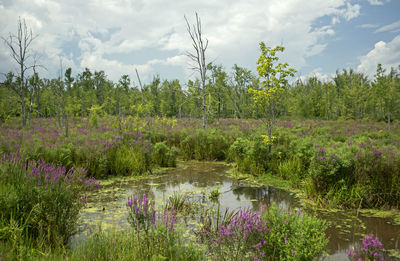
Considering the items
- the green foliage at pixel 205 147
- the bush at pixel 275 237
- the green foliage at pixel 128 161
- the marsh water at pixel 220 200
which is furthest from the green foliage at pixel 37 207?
the green foliage at pixel 205 147

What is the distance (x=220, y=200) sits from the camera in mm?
5996

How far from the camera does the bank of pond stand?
9.74ft

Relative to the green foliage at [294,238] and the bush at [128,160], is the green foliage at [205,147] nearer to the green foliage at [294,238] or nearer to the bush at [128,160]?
the bush at [128,160]

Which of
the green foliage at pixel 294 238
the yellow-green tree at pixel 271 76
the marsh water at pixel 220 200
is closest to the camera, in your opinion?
the green foliage at pixel 294 238

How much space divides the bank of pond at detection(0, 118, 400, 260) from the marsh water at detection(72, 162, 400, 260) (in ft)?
0.09

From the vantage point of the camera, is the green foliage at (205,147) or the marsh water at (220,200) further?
the green foliage at (205,147)

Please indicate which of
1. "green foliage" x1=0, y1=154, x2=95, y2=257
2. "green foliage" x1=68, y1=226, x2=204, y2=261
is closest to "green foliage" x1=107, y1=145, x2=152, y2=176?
"green foliage" x1=0, y1=154, x2=95, y2=257

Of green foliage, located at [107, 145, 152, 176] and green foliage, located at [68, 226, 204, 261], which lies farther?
green foliage, located at [107, 145, 152, 176]

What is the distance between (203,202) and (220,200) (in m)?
0.46

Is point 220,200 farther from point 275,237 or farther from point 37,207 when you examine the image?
point 37,207

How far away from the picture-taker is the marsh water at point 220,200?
13.4 ft

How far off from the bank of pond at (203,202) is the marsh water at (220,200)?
27 mm

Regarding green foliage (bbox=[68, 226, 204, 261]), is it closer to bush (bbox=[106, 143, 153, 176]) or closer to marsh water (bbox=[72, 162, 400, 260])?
marsh water (bbox=[72, 162, 400, 260])

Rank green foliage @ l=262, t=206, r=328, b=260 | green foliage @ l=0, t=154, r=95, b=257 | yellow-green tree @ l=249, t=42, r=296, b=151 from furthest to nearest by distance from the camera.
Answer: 1. yellow-green tree @ l=249, t=42, r=296, b=151
2. green foliage @ l=0, t=154, r=95, b=257
3. green foliage @ l=262, t=206, r=328, b=260
